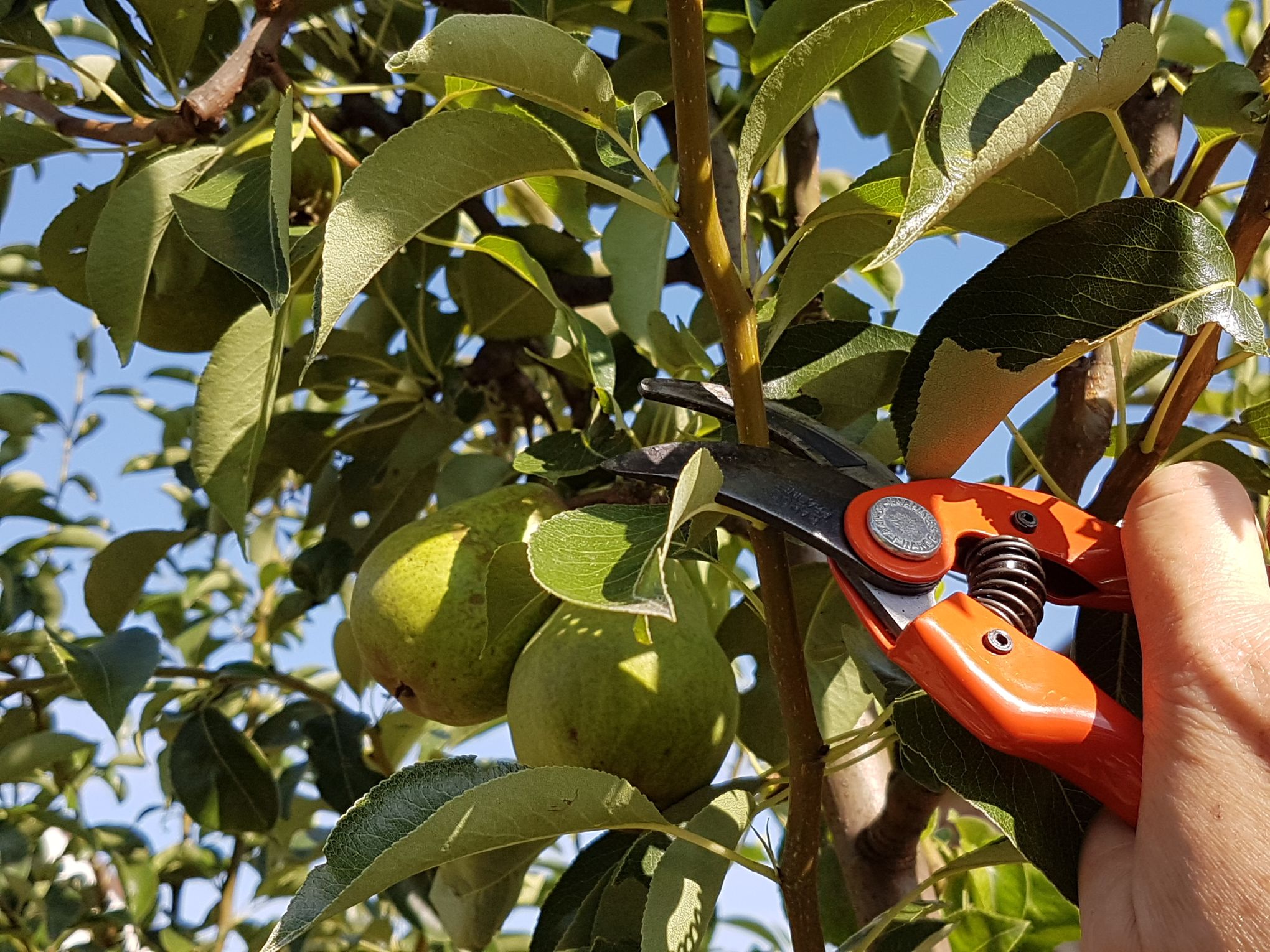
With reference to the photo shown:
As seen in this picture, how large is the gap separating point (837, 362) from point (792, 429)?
9 centimetres

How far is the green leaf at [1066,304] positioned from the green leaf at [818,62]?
0.52 ft

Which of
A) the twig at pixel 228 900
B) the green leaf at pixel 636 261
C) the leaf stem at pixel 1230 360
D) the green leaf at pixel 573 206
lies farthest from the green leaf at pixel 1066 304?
the twig at pixel 228 900

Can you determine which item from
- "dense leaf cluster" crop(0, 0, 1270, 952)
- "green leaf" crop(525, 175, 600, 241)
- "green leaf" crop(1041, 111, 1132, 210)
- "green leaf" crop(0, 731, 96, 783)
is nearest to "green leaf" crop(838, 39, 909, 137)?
"dense leaf cluster" crop(0, 0, 1270, 952)

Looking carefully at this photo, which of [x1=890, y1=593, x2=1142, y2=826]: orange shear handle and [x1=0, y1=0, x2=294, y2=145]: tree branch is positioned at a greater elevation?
[x1=0, y1=0, x2=294, y2=145]: tree branch

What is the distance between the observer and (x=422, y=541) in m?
1.10

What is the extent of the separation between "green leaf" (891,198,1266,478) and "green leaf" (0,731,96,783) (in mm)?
1210

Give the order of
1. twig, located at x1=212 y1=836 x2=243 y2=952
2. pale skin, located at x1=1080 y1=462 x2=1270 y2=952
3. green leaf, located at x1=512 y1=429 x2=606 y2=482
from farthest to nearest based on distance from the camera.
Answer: twig, located at x1=212 y1=836 x2=243 y2=952, green leaf, located at x1=512 y1=429 x2=606 y2=482, pale skin, located at x1=1080 y1=462 x2=1270 y2=952

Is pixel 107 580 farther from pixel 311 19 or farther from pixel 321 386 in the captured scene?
pixel 311 19

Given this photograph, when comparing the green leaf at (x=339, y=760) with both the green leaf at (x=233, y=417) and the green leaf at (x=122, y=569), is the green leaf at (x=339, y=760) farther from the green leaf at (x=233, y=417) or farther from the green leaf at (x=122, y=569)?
the green leaf at (x=233, y=417)

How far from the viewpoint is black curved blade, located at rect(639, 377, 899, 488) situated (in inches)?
32.2

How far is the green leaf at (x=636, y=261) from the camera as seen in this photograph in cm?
113

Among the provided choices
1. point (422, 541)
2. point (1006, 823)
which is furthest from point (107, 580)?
point (1006, 823)

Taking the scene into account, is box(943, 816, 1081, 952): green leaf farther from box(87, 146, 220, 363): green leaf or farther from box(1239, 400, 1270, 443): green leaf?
box(87, 146, 220, 363): green leaf

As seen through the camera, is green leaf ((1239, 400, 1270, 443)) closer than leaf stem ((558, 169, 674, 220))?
No
